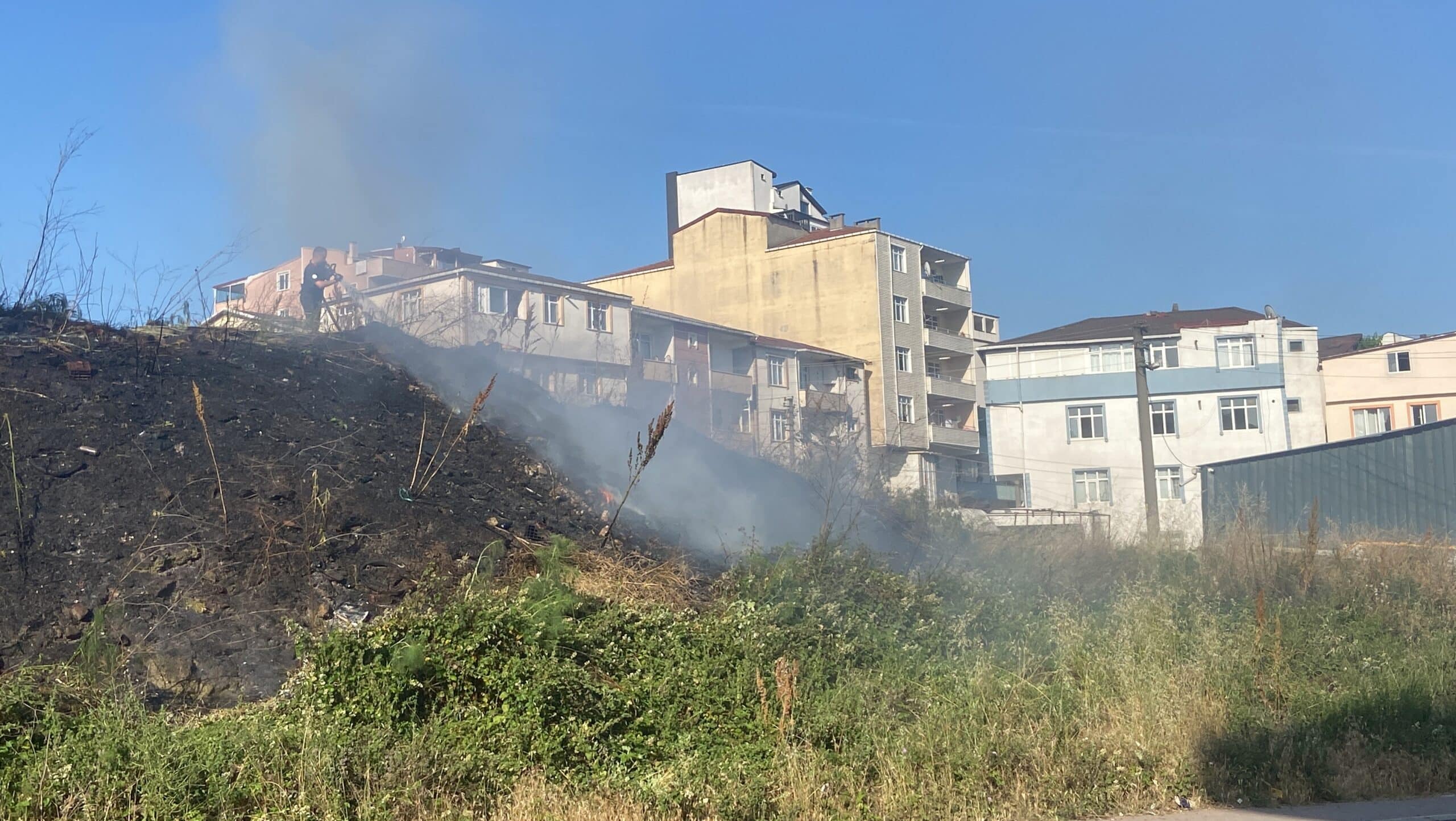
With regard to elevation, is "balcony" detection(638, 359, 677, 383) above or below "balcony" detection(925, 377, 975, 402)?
below

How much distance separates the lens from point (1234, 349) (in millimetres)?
49375

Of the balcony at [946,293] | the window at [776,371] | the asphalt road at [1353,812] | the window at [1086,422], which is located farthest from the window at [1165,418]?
the asphalt road at [1353,812]

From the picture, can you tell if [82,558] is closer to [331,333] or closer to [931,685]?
[931,685]

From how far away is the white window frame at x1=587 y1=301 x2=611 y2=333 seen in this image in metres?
36.4

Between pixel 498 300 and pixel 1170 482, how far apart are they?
32322mm

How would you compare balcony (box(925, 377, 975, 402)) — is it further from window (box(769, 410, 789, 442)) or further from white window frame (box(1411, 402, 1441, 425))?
white window frame (box(1411, 402, 1441, 425))

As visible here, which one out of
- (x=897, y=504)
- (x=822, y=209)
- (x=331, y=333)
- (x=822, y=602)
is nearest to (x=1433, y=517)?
(x=897, y=504)

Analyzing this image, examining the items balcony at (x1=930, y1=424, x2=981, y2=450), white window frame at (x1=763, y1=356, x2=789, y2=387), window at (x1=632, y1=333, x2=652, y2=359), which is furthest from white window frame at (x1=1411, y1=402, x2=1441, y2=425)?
window at (x1=632, y1=333, x2=652, y2=359)

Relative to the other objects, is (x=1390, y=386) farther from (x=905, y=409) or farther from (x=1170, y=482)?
(x=905, y=409)

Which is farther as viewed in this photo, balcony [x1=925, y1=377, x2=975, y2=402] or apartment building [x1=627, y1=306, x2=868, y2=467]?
balcony [x1=925, y1=377, x2=975, y2=402]

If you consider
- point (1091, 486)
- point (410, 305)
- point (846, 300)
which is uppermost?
point (846, 300)

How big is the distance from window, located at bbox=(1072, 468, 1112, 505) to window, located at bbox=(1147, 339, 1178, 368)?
5.62 meters

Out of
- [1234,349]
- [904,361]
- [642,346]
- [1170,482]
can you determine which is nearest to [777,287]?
[904,361]

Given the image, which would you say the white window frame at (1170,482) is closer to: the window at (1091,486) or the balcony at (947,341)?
the window at (1091,486)
